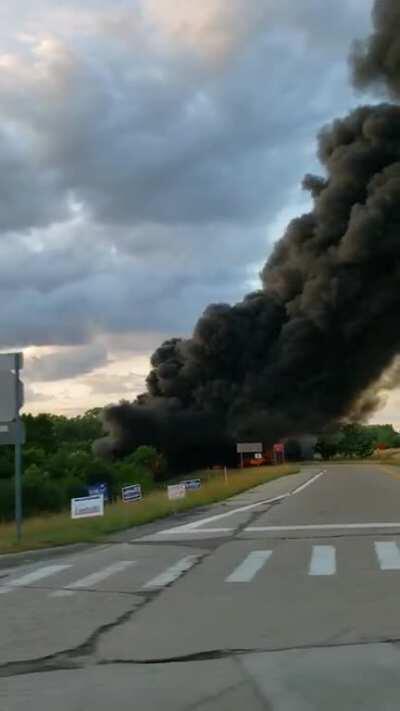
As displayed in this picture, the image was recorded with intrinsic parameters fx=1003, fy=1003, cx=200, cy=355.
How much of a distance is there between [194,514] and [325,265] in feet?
68.5

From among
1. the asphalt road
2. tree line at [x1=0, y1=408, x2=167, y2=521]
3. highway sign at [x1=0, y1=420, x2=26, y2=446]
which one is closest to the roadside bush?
tree line at [x1=0, y1=408, x2=167, y2=521]

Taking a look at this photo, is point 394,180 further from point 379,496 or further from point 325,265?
point 379,496

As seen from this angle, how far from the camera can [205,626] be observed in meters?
7.88

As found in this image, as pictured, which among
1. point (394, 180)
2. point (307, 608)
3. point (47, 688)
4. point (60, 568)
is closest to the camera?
point (47, 688)

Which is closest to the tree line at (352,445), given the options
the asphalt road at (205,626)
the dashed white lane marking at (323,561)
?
the dashed white lane marking at (323,561)

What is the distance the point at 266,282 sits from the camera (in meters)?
48.7

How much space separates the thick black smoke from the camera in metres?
41.8

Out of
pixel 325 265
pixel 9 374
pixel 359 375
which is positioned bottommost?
pixel 9 374

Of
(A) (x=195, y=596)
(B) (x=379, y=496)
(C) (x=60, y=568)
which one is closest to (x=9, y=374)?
(C) (x=60, y=568)

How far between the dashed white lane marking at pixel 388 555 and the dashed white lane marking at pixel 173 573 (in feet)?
7.80

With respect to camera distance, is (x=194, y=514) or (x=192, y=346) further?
(x=192, y=346)

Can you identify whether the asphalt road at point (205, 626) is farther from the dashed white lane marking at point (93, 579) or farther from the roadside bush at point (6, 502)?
the roadside bush at point (6, 502)

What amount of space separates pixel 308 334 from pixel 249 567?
30.7 metres

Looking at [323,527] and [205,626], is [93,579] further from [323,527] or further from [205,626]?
[323,527]
